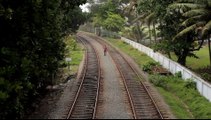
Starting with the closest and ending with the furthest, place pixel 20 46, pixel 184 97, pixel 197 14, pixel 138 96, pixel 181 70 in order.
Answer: pixel 20 46 < pixel 138 96 < pixel 184 97 < pixel 181 70 < pixel 197 14

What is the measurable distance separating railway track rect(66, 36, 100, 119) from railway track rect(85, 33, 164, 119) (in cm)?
231

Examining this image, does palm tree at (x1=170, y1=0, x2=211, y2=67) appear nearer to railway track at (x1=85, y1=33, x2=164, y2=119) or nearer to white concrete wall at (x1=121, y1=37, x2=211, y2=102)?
white concrete wall at (x1=121, y1=37, x2=211, y2=102)

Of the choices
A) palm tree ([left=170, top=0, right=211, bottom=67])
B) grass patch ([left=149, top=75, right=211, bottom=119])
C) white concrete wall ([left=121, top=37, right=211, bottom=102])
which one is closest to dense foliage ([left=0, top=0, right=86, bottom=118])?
grass patch ([left=149, top=75, right=211, bottom=119])

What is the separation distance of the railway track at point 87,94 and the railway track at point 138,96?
2307 mm

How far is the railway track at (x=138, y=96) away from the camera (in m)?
24.8

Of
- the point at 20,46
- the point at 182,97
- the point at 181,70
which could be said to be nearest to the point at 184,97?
the point at 182,97

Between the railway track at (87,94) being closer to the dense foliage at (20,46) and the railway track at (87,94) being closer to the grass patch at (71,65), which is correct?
the grass patch at (71,65)

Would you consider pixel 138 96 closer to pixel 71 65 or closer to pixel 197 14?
pixel 197 14

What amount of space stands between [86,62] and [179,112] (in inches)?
889

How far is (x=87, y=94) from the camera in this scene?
3034 cm

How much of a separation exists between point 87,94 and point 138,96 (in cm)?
354

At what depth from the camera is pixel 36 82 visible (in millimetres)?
28562

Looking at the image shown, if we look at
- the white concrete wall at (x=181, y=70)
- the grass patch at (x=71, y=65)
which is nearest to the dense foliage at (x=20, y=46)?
the grass patch at (x=71, y=65)

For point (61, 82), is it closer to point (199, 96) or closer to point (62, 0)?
point (62, 0)
